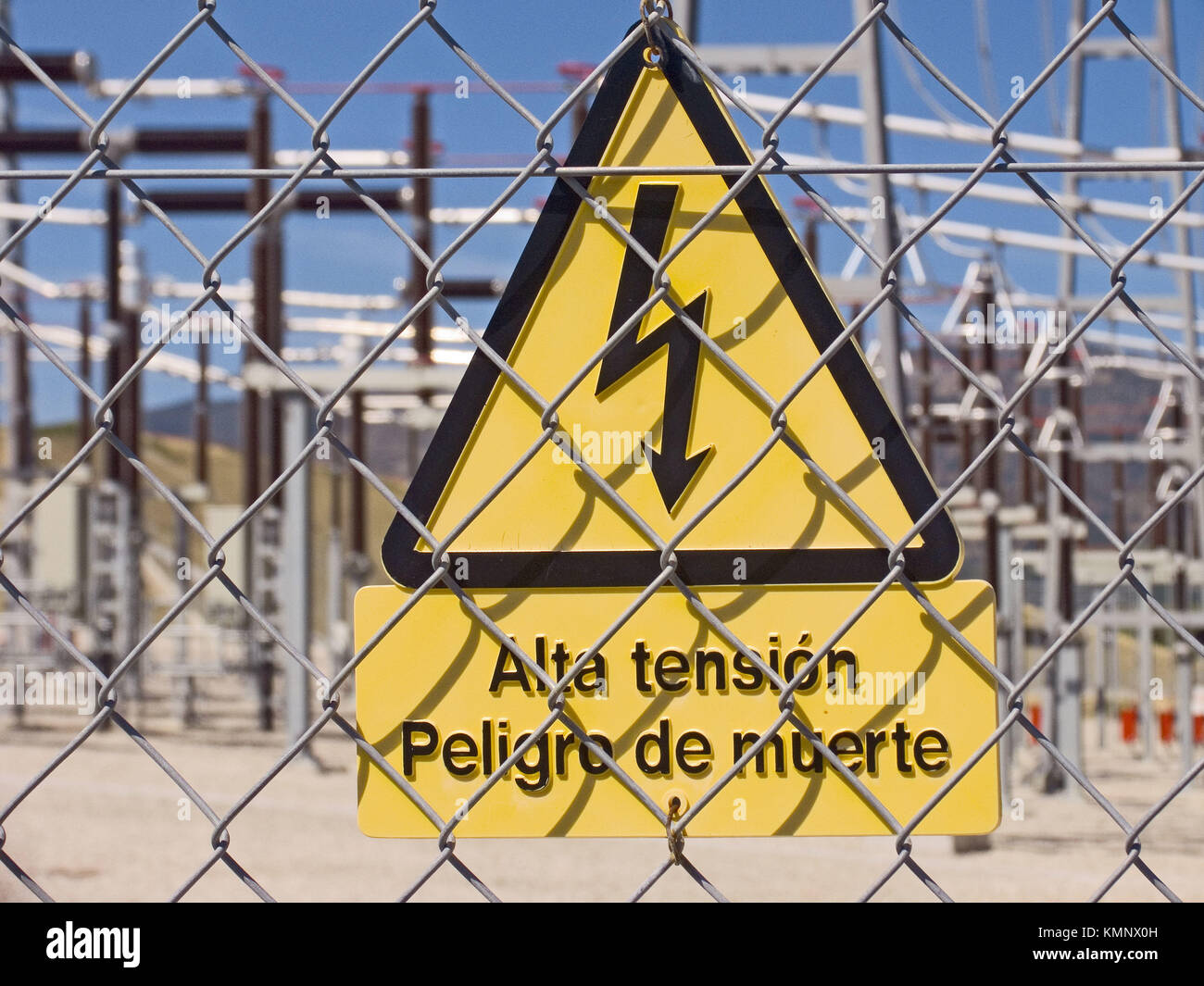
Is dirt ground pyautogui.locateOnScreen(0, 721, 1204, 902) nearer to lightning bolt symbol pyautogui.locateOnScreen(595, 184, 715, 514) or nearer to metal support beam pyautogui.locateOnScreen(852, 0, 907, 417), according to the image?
metal support beam pyautogui.locateOnScreen(852, 0, 907, 417)

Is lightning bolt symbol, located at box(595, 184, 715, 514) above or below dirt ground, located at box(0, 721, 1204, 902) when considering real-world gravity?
above

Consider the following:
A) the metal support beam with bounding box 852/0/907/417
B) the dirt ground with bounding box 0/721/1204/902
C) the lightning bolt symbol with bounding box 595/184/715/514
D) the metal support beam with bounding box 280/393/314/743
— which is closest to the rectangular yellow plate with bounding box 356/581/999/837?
the lightning bolt symbol with bounding box 595/184/715/514

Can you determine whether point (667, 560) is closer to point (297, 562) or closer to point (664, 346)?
point (664, 346)

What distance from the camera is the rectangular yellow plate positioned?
113 centimetres

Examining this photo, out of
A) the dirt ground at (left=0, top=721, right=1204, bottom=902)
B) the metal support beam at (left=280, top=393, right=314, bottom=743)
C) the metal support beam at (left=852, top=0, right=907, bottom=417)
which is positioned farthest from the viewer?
the metal support beam at (left=280, top=393, right=314, bottom=743)

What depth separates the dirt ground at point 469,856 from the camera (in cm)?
498

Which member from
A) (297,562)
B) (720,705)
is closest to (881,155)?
(720,705)

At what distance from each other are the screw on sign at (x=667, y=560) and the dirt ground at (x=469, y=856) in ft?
8.66

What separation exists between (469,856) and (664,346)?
5479 millimetres

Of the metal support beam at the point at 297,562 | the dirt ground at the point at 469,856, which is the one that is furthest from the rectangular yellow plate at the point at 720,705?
the metal support beam at the point at 297,562

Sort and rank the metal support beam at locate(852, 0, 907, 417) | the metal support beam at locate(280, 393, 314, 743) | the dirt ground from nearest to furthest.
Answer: the metal support beam at locate(852, 0, 907, 417) → the dirt ground → the metal support beam at locate(280, 393, 314, 743)

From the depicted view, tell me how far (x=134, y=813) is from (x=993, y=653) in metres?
6.66

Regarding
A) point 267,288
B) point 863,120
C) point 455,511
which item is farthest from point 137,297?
point 455,511
